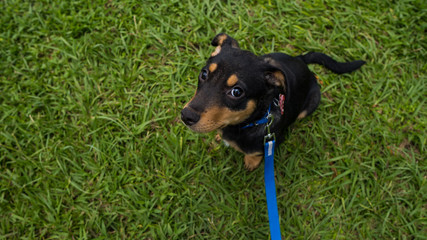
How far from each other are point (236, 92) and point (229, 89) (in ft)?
0.22

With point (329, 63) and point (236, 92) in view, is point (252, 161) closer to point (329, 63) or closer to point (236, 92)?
point (236, 92)

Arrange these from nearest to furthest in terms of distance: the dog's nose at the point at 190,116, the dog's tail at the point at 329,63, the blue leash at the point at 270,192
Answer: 1. the dog's nose at the point at 190,116
2. the blue leash at the point at 270,192
3. the dog's tail at the point at 329,63

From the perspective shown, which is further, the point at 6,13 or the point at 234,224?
the point at 6,13

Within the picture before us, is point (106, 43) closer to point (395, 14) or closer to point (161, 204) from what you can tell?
point (161, 204)

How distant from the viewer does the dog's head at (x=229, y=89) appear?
2.37 metres

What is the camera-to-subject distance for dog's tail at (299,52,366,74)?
138 inches

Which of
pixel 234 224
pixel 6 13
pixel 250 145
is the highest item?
pixel 6 13

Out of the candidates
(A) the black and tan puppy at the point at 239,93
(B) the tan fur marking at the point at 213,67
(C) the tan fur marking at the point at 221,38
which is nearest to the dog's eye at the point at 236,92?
(A) the black and tan puppy at the point at 239,93

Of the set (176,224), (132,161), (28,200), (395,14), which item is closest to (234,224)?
(176,224)

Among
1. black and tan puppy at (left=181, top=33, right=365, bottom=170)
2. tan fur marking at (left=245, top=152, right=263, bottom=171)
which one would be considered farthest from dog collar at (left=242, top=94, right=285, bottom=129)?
tan fur marking at (left=245, top=152, right=263, bottom=171)

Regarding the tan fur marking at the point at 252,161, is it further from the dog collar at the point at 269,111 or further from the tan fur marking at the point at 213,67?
the tan fur marking at the point at 213,67

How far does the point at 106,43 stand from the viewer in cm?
418

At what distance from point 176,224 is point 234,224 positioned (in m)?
0.68

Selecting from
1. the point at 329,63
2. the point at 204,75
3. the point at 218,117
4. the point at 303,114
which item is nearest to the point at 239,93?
the point at 218,117
